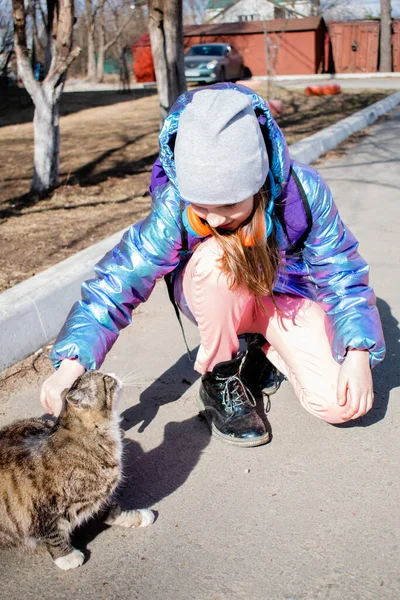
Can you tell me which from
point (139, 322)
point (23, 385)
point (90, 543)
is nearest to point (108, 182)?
point (139, 322)

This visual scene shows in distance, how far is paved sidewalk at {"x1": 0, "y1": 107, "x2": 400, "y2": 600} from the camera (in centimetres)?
204

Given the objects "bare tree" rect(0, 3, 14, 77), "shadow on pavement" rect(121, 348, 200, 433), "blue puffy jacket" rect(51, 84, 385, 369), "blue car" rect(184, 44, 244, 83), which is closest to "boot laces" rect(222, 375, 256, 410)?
"shadow on pavement" rect(121, 348, 200, 433)

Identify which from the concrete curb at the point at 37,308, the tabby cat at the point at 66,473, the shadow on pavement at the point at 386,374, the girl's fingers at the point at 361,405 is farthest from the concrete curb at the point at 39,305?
the girl's fingers at the point at 361,405

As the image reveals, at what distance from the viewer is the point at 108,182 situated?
7.12m

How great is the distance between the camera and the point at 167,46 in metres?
7.64

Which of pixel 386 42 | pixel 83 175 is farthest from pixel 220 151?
pixel 386 42

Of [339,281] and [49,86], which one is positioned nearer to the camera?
[339,281]

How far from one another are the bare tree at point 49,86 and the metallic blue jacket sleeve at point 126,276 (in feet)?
13.7

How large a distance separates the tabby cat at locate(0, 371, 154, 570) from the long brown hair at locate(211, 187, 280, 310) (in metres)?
0.60

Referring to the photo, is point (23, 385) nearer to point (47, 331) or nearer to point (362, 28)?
point (47, 331)

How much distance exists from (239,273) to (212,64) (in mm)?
23293

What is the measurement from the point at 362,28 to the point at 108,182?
27.9 meters

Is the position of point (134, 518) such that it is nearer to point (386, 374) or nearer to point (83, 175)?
point (386, 374)

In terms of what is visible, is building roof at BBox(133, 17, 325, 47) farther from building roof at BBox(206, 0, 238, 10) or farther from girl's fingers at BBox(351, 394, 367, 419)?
girl's fingers at BBox(351, 394, 367, 419)
